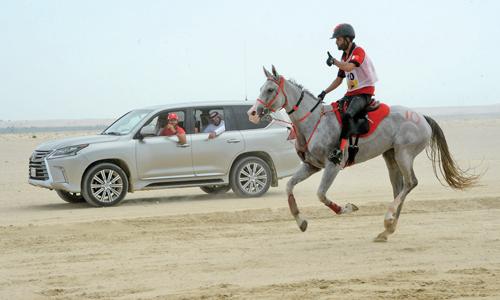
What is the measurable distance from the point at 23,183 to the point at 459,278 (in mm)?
16067

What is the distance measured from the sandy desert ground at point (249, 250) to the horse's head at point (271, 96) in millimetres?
1723

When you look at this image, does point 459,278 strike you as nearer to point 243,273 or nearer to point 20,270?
point 243,273

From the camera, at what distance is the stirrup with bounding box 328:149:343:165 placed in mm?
11414

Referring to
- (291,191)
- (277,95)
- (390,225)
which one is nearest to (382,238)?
(390,225)

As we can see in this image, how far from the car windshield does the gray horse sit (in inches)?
248

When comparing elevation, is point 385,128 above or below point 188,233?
above

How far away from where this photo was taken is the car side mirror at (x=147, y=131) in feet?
56.7

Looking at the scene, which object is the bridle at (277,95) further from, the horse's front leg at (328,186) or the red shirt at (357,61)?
the horse's front leg at (328,186)

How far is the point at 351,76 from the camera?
460 inches

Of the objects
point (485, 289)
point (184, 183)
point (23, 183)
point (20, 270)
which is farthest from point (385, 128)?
point (23, 183)

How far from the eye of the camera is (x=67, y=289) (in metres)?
8.62

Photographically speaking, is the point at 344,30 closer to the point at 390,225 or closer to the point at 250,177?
the point at 390,225

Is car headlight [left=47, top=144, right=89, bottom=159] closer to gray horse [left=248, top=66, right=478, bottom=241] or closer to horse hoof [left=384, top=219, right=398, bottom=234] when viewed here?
gray horse [left=248, top=66, right=478, bottom=241]

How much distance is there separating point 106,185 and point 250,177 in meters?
3.06
